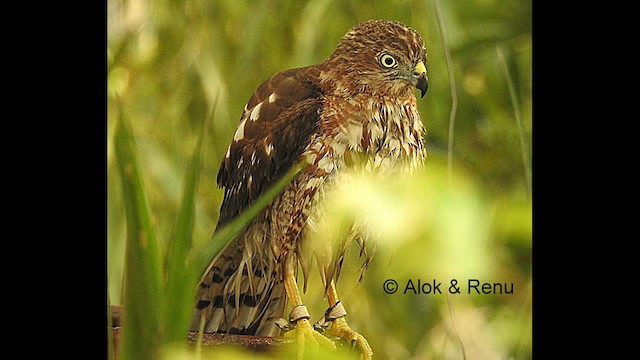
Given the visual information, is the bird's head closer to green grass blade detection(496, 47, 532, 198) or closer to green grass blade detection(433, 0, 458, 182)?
green grass blade detection(433, 0, 458, 182)

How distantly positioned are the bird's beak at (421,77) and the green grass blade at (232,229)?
290 mm

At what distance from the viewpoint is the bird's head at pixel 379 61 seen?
1.59m

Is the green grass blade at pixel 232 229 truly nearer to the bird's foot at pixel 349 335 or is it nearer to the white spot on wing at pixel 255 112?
the white spot on wing at pixel 255 112

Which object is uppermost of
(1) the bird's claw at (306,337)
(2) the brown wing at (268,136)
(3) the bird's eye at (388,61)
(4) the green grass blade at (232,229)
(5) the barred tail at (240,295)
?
(3) the bird's eye at (388,61)

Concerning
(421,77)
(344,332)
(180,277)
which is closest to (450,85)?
(421,77)

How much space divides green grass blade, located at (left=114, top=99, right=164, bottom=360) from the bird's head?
0.44 metres

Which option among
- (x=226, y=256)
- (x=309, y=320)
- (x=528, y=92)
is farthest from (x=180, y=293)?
(x=528, y=92)

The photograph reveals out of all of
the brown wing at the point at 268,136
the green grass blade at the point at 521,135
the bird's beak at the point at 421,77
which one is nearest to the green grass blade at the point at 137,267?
the brown wing at the point at 268,136

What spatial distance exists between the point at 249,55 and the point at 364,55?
232mm

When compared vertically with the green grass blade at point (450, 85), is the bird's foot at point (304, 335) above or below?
below

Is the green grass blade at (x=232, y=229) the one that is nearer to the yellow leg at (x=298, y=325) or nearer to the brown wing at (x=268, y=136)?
the brown wing at (x=268, y=136)

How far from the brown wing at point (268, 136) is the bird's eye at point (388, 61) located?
139 mm

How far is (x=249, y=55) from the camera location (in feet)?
5.21

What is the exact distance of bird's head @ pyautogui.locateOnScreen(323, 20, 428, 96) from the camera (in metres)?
1.59
